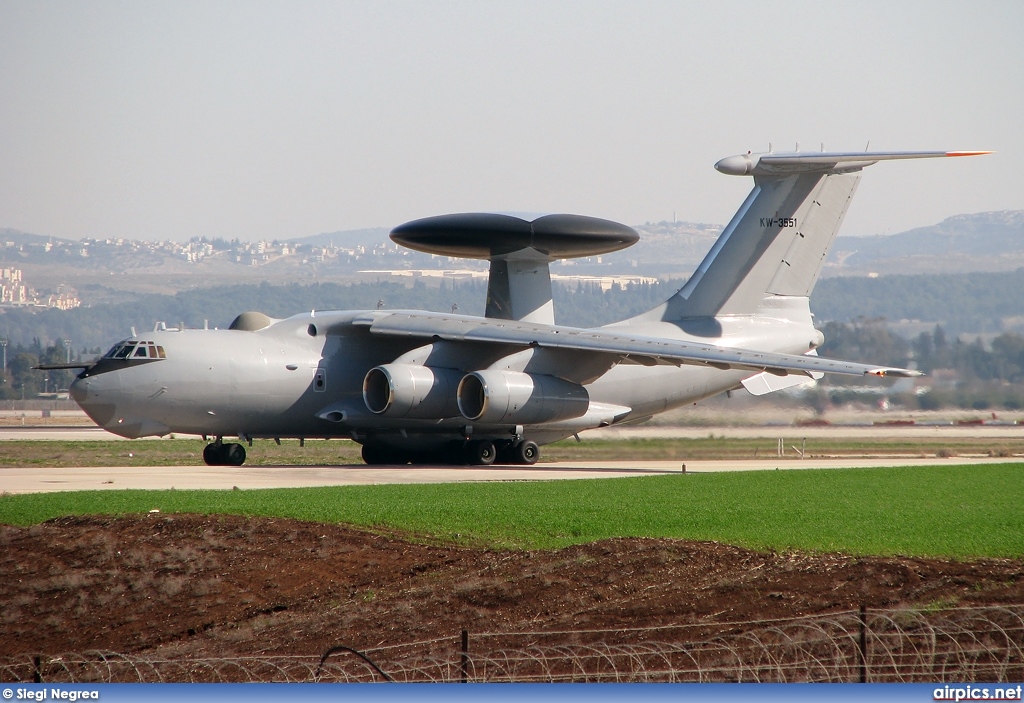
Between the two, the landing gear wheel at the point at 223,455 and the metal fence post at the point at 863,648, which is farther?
the landing gear wheel at the point at 223,455

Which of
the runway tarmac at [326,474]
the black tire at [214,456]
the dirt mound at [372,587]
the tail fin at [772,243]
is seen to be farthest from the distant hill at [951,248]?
the dirt mound at [372,587]

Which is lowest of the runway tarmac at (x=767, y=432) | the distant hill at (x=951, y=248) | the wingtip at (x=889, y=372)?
the runway tarmac at (x=767, y=432)

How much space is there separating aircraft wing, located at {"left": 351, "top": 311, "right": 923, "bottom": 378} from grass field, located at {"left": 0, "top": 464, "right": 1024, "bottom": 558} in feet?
11.6

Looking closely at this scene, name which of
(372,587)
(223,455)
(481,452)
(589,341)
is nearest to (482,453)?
(481,452)

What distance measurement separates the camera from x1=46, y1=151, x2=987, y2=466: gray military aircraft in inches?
864

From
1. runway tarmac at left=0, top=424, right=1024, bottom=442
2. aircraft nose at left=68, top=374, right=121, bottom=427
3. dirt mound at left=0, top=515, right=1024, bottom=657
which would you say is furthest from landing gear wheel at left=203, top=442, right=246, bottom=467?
dirt mound at left=0, top=515, right=1024, bottom=657

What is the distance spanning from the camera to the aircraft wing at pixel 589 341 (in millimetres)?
21781

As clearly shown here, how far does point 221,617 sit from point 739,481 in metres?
9.02

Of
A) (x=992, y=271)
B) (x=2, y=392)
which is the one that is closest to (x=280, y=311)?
(x=2, y=392)

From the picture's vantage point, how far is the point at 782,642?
9344 mm

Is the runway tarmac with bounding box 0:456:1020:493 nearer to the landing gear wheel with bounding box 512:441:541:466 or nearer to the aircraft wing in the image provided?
the landing gear wheel with bounding box 512:441:541:466

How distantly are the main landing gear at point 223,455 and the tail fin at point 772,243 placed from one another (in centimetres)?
931

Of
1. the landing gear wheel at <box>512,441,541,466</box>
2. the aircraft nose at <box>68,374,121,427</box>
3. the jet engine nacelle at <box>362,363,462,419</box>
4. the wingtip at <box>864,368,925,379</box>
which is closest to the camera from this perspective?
the wingtip at <box>864,368,925,379</box>

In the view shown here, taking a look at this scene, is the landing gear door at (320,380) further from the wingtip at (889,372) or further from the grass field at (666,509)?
the wingtip at (889,372)
